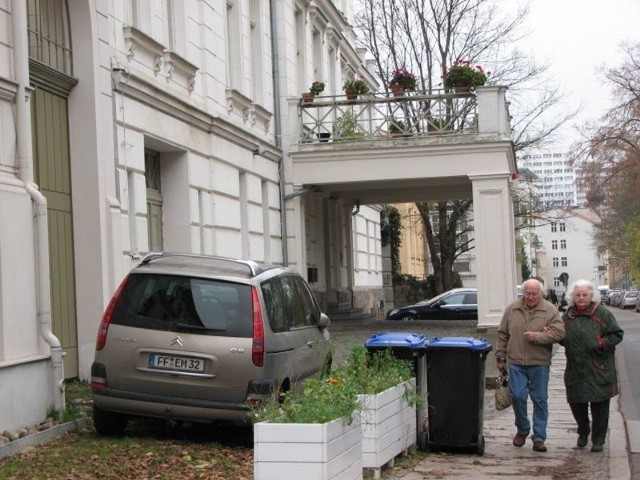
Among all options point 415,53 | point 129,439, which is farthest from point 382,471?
point 415,53

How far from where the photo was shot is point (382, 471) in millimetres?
9195

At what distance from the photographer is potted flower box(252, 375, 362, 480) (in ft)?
23.4

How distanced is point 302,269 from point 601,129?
1218 inches

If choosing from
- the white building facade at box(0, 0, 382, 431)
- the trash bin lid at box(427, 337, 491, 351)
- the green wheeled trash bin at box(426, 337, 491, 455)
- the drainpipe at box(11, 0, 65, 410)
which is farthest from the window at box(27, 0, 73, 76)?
the green wheeled trash bin at box(426, 337, 491, 455)

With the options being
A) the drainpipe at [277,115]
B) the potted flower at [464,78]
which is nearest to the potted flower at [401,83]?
the potted flower at [464,78]

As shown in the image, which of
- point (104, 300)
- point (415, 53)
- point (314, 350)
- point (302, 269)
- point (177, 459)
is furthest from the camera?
point (415, 53)

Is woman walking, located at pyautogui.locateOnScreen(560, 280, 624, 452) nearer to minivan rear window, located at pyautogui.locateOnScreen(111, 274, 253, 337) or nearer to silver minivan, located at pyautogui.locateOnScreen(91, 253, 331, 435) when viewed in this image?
silver minivan, located at pyautogui.locateOnScreen(91, 253, 331, 435)

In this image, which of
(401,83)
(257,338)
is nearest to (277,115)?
(401,83)

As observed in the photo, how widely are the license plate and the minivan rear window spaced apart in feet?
0.83

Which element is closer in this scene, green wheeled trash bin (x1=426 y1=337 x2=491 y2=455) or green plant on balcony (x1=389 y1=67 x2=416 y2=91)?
green wheeled trash bin (x1=426 y1=337 x2=491 y2=455)

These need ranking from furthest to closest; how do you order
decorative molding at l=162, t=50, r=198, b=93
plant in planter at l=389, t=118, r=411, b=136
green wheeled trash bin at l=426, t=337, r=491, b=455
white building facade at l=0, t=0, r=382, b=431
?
plant in planter at l=389, t=118, r=411, b=136
decorative molding at l=162, t=50, r=198, b=93
white building facade at l=0, t=0, r=382, b=431
green wheeled trash bin at l=426, t=337, r=491, b=455

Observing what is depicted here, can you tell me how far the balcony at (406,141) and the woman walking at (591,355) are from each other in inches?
495

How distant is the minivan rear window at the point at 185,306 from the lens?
31.9 ft

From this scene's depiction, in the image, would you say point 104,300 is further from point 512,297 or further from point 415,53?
point 415,53
